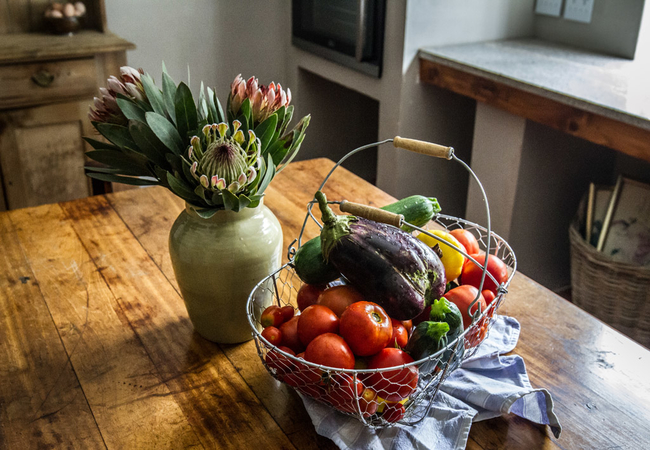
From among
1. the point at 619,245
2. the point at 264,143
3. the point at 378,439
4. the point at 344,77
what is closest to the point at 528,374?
A: the point at 378,439

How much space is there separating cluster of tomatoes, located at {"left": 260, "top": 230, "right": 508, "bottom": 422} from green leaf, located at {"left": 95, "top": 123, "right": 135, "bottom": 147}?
→ 0.28 metres

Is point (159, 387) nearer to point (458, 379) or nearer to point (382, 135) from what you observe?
point (458, 379)

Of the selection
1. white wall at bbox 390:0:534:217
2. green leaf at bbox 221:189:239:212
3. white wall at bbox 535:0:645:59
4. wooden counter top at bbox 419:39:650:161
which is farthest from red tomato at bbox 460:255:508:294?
white wall at bbox 535:0:645:59

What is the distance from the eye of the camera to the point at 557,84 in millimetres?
1671

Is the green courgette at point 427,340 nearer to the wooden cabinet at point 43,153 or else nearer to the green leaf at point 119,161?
the green leaf at point 119,161

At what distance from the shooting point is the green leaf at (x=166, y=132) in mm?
685

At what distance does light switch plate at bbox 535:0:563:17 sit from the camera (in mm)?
2217

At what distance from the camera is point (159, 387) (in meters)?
0.74

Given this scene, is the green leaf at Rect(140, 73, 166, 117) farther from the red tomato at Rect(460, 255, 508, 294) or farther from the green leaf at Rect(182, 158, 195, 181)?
the red tomato at Rect(460, 255, 508, 294)

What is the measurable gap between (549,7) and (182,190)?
2.05 m

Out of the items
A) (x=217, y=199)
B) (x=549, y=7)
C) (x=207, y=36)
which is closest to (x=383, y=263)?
(x=217, y=199)

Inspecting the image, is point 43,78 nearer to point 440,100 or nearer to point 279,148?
point 440,100

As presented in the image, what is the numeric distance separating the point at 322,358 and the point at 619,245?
4.98ft

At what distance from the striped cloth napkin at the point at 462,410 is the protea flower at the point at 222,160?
0.90 feet
